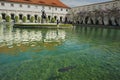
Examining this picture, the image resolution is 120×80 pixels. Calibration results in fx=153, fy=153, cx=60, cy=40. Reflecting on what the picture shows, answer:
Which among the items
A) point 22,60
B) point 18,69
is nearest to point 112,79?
point 18,69

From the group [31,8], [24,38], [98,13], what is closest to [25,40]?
[24,38]

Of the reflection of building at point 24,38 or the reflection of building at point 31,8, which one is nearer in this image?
the reflection of building at point 24,38

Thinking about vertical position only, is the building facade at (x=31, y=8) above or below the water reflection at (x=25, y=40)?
above

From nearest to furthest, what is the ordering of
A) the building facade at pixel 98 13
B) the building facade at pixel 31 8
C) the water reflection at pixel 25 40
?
Answer: the water reflection at pixel 25 40, the building facade at pixel 98 13, the building facade at pixel 31 8

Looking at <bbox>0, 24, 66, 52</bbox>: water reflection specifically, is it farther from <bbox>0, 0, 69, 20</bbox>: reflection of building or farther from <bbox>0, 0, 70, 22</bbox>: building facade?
<bbox>0, 0, 69, 20</bbox>: reflection of building

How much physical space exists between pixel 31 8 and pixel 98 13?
23099 millimetres

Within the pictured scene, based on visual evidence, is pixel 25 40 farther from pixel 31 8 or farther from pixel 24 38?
pixel 31 8

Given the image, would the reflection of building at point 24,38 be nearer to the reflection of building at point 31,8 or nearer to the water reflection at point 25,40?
the water reflection at point 25,40

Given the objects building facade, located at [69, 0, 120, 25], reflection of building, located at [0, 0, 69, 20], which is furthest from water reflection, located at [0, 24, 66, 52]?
building facade, located at [69, 0, 120, 25]

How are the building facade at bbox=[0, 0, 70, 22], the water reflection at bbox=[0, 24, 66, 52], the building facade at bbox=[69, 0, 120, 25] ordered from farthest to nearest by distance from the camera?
the building facade at bbox=[0, 0, 70, 22], the building facade at bbox=[69, 0, 120, 25], the water reflection at bbox=[0, 24, 66, 52]

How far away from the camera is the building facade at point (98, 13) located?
47.2 metres

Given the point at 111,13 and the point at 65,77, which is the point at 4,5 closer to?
the point at 111,13

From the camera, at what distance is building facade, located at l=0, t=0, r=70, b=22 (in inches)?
1908

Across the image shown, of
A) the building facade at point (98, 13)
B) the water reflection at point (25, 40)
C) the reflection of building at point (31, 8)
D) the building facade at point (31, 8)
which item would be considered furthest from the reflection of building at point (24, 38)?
the building facade at point (98, 13)
